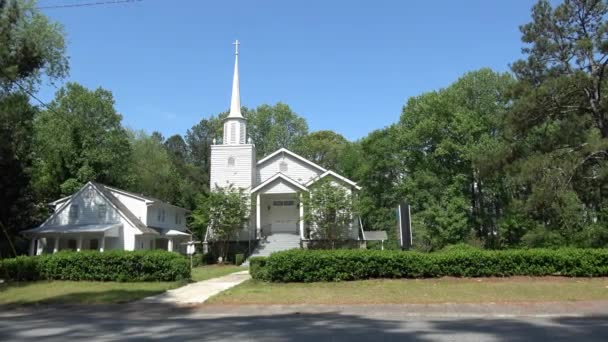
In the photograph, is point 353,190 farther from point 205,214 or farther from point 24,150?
point 24,150

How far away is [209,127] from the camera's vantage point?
78.9m

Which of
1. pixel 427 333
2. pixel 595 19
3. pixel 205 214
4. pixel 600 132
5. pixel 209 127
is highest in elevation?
pixel 209 127

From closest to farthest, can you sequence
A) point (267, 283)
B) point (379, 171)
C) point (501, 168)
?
point (267, 283), point (501, 168), point (379, 171)

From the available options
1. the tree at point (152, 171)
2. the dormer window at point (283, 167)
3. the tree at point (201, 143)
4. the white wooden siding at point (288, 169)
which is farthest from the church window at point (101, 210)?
the tree at point (201, 143)

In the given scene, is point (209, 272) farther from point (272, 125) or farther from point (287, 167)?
point (272, 125)

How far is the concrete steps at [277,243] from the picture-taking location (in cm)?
3067

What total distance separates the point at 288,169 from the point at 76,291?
2178 cm

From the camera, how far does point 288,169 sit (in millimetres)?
36562

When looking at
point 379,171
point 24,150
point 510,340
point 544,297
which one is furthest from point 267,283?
point 379,171

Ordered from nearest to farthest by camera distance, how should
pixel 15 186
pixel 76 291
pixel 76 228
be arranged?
pixel 76 291 < pixel 15 186 < pixel 76 228

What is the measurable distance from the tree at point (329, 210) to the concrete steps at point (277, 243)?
2.40 m

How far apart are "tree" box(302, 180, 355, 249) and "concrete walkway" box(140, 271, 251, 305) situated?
1075 centimetres

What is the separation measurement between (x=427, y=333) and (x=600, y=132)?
2038 centimetres

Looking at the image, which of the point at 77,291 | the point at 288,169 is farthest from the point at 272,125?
the point at 77,291
